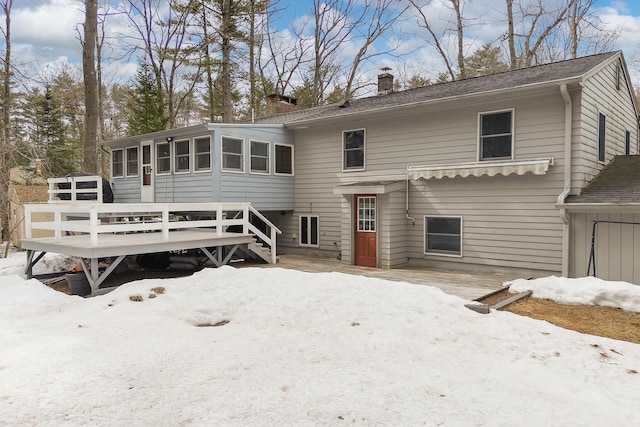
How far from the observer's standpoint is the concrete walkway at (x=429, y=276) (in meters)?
7.93

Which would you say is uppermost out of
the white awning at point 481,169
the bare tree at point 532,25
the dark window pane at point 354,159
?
the bare tree at point 532,25

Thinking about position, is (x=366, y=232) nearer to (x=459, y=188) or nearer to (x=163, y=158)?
(x=459, y=188)

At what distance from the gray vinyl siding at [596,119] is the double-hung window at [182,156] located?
10324 mm

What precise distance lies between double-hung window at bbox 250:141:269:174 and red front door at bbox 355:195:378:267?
3442 mm

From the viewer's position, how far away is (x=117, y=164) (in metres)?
15.3

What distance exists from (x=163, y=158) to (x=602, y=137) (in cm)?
1266

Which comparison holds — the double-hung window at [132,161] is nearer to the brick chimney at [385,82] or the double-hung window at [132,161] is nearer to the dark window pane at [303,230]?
the dark window pane at [303,230]

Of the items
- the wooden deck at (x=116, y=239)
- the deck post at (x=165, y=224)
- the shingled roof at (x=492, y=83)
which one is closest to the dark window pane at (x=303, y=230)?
the wooden deck at (x=116, y=239)

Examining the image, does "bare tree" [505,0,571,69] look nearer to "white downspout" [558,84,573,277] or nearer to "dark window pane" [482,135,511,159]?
"dark window pane" [482,135,511,159]

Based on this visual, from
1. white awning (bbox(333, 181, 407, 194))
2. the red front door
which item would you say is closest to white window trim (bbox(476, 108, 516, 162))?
white awning (bbox(333, 181, 407, 194))

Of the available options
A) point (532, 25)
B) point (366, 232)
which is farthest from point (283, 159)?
point (532, 25)

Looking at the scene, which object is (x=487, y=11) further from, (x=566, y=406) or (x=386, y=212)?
(x=566, y=406)

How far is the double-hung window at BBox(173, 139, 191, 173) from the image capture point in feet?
41.8

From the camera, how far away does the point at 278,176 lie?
13352 mm
